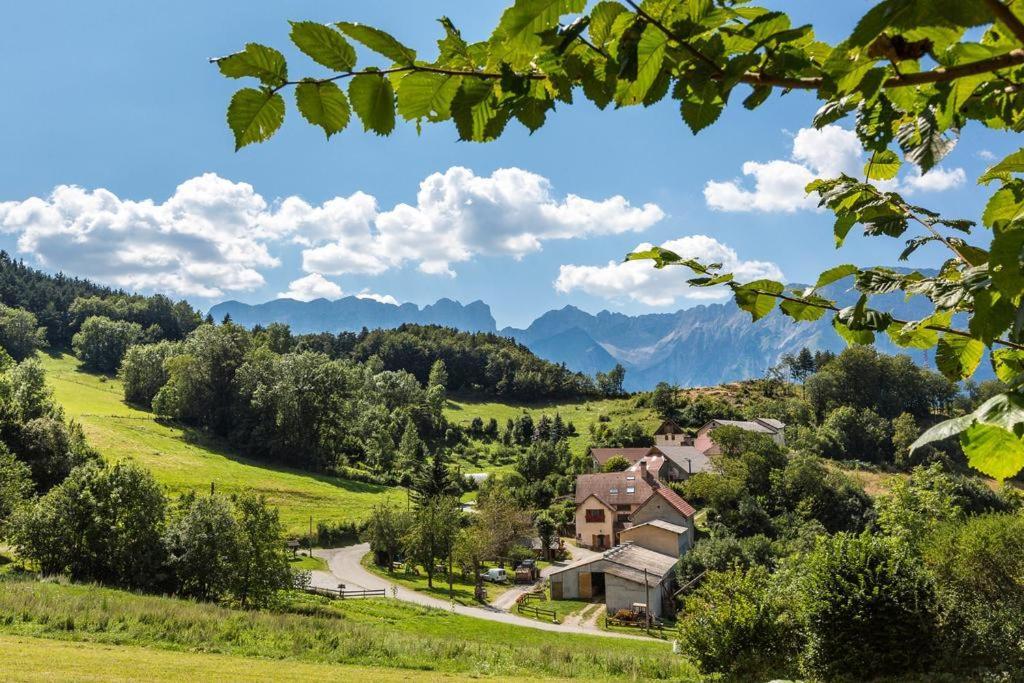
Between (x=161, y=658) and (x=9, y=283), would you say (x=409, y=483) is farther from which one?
(x=9, y=283)

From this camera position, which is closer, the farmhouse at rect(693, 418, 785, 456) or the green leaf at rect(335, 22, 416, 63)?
the green leaf at rect(335, 22, 416, 63)

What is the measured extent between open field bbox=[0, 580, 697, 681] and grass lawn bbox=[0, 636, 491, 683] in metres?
0.83

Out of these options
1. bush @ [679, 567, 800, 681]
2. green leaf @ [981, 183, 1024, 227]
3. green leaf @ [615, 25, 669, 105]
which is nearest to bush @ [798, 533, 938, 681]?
bush @ [679, 567, 800, 681]

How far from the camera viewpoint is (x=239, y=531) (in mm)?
29047

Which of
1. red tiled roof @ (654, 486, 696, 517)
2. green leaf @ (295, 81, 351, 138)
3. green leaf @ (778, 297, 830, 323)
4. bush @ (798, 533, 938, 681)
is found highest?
green leaf @ (295, 81, 351, 138)

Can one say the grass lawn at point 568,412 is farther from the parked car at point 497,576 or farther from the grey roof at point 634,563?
the grey roof at point 634,563

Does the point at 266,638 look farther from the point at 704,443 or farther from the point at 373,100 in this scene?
the point at 704,443

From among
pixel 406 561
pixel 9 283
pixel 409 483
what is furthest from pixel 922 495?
pixel 9 283

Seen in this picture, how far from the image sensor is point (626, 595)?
35.9 meters

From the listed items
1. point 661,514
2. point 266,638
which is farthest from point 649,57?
point 661,514

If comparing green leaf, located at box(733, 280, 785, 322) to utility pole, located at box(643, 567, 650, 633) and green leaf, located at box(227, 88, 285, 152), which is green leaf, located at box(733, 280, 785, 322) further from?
utility pole, located at box(643, 567, 650, 633)

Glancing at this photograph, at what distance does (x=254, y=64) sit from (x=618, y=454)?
230 feet

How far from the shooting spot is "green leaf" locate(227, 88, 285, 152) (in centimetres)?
145

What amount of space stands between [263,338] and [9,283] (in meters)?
74.6
